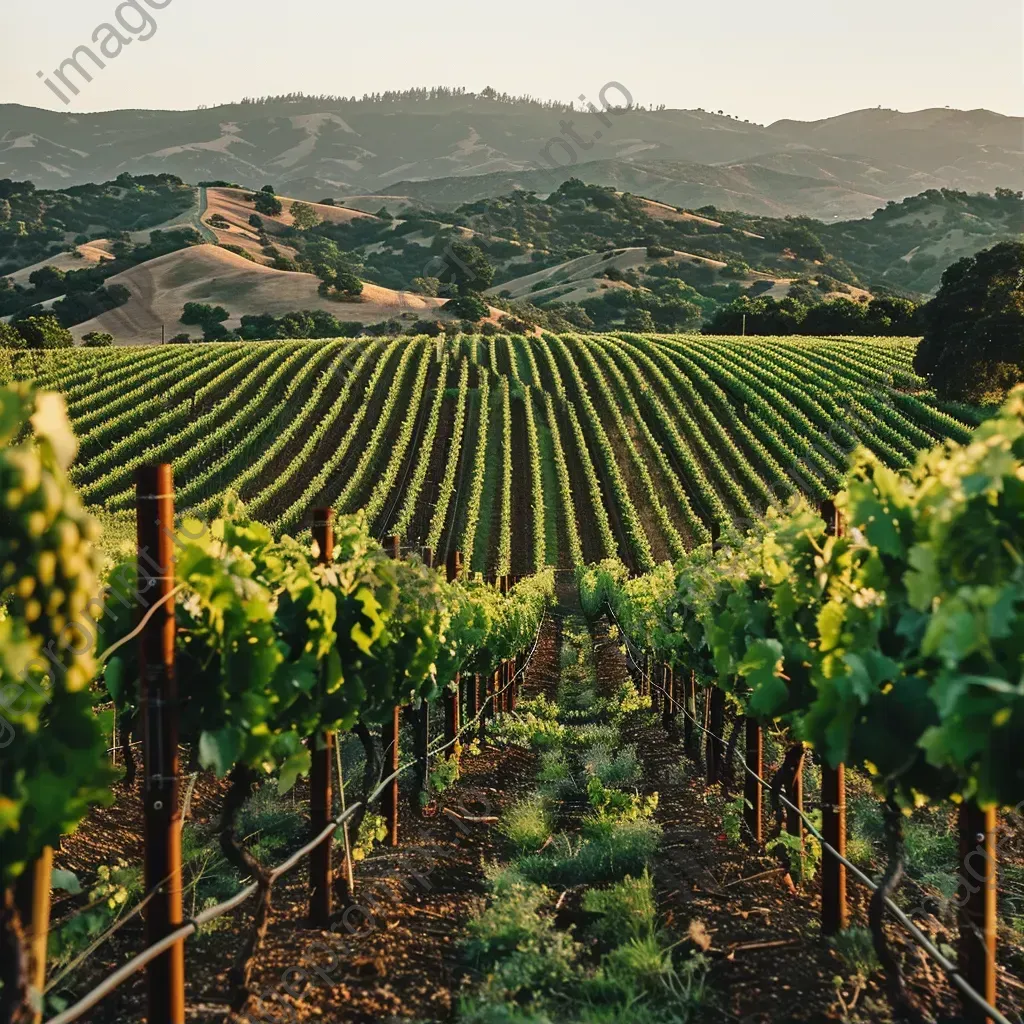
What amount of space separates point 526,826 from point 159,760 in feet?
15.9

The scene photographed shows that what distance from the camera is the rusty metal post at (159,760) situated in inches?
150

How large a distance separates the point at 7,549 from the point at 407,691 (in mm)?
4952

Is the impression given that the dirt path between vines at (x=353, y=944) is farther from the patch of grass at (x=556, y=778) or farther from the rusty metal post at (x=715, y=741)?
the rusty metal post at (x=715, y=741)

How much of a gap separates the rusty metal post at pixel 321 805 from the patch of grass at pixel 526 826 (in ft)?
6.40

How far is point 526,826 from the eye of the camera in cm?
820

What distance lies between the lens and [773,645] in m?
5.46

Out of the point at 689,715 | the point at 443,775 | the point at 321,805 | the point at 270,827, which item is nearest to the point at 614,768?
the point at 443,775

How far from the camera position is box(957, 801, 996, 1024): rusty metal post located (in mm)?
4156

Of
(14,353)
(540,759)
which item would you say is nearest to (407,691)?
(540,759)

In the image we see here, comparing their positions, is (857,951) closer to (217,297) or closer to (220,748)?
(220,748)

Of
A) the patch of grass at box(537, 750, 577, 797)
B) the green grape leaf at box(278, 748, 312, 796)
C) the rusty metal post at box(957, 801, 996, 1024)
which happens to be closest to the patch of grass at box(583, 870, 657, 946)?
the rusty metal post at box(957, 801, 996, 1024)

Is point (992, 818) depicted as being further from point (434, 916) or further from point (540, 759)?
point (540, 759)

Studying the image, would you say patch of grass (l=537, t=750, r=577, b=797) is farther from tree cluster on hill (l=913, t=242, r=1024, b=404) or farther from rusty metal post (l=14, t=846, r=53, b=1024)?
tree cluster on hill (l=913, t=242, r=1024, b=404)

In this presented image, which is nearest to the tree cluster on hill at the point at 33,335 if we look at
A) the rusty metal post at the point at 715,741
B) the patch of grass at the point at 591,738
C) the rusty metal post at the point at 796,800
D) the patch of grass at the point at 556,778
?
the patch of grass at the point at 591,738
